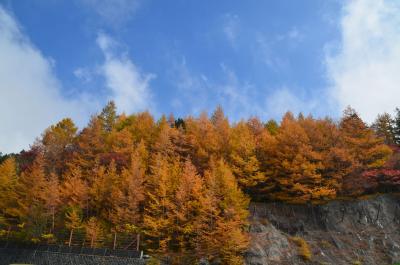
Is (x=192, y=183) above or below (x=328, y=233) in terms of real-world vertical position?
above

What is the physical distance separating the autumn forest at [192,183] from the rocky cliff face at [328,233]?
4.38 ft

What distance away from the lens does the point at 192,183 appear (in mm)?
32438

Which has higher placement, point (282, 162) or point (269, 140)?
point (269, 140)

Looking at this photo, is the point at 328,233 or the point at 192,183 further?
the point at 328,233

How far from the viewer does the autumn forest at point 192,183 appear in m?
30.4

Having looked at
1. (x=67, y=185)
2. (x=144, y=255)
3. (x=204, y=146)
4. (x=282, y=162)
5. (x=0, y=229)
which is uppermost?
(x=204, y=146)

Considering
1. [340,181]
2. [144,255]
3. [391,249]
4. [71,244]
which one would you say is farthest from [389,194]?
[71,244]

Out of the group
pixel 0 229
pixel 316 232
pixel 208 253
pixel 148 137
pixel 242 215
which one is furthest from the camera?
pixel 148 137

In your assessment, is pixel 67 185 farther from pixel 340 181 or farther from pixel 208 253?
pixel 340 181

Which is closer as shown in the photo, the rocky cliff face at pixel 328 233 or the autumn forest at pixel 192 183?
the rocky cliff face at pixel 328 233

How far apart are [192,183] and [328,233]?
43.2 ft

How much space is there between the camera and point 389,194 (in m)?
39.2

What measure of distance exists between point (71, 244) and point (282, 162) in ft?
70.4

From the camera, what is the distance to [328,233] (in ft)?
110
